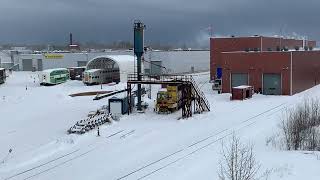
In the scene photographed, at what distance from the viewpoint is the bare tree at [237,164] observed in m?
16.1

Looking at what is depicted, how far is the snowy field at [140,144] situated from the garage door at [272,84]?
27.1 ft

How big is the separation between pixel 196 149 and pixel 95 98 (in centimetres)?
2834

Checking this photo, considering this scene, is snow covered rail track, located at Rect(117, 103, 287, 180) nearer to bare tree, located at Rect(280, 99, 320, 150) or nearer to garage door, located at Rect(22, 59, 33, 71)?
bare tree, located at Rect(280, 99, 320, 150)

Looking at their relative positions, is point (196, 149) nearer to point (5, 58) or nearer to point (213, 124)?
point (213, 124)

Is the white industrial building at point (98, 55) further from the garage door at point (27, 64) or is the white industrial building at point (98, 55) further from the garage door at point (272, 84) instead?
the garage door at point (272, 84)

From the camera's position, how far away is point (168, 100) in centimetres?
4206

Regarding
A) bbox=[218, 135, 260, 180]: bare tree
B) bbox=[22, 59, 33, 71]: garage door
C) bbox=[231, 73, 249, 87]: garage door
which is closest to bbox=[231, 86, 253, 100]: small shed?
bbox=[231, 73, 249, 87]: garage door

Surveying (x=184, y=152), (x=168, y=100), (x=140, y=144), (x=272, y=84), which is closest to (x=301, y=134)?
(x=184, y=152)

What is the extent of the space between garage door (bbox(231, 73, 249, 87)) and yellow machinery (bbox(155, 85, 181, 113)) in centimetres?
1919

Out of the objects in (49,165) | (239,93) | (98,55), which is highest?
(98,55)

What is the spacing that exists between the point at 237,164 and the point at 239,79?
43457 millimetres

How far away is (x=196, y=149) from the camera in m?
27.3

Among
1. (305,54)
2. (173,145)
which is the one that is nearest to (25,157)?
(173,145)

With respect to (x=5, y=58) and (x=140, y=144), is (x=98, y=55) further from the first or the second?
(x=140, y=144)
